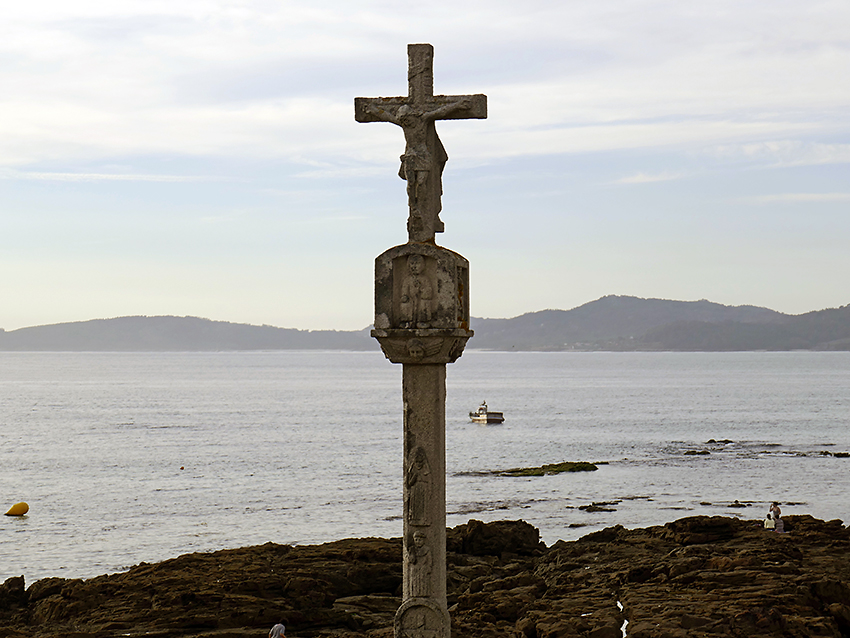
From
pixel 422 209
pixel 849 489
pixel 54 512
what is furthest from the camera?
pixel 849 489

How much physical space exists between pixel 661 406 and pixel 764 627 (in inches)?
3784

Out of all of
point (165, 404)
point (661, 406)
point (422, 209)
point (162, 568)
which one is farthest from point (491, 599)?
point (165, 404)

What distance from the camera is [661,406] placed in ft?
358

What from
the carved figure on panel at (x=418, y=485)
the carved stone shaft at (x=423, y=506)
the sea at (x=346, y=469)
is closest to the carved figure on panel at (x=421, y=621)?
the carved stone shaft at (x=423, y=506)

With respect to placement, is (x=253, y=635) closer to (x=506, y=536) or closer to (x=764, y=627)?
(x=764, y=627)

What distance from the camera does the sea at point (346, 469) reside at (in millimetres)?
38281

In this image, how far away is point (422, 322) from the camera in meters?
11.5

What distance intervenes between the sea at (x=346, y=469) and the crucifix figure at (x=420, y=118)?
77.2ft

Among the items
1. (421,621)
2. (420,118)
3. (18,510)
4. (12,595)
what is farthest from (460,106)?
(18,510)

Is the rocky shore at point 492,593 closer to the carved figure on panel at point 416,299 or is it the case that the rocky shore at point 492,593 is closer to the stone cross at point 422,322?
the stone cross at point 422,322

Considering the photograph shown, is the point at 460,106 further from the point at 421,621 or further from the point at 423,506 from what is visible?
the point at 421,621

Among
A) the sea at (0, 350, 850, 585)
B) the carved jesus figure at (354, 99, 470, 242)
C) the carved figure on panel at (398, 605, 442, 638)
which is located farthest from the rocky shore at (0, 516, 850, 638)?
the sea at (0, 350, 850, 585)

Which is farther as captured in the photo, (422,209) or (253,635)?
(253,635)

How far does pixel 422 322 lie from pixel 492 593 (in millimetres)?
9723
